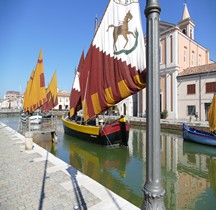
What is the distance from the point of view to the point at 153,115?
6.06ft

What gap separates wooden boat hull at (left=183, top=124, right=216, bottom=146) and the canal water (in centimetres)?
41

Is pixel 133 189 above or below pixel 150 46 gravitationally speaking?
below

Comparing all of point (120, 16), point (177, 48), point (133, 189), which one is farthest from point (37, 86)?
point (177, 48)

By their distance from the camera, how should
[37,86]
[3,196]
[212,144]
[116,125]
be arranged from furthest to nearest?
1. [37,86]
2. [212,144]
3. [116,125]
4. [3,196]

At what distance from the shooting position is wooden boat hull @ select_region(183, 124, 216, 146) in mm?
13446

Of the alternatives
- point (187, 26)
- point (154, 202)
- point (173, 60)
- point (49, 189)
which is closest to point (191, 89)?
point (173, 60)

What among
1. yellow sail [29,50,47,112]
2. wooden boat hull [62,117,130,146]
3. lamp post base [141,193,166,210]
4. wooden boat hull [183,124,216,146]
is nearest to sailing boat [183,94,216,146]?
wooden boat hull [183,124,216,146]

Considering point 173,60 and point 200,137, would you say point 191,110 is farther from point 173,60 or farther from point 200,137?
point 200,137

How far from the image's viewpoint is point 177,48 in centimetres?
2664

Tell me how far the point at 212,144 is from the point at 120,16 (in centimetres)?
1138

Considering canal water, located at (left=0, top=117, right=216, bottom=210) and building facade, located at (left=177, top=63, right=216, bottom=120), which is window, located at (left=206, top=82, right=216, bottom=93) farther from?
canal water, located at (left=0, top=117, right=216, bottom=210)

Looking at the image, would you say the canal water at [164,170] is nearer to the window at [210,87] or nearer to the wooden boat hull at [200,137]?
the wooden boat hull at [200,137]

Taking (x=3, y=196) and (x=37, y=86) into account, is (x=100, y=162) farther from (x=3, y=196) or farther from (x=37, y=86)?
(x=37, y=86)

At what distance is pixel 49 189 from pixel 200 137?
12874 mm
